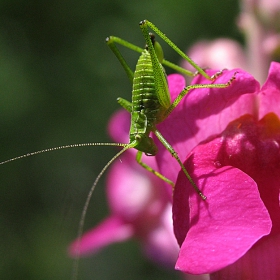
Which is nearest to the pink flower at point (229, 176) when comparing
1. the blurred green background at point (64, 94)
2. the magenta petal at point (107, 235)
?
the magenta petal at point (107, 235)

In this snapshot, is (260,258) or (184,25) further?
(184,25)

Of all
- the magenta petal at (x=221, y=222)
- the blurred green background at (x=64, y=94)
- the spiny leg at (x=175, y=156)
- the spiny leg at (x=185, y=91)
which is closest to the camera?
the magenta petal at (x=221, y=222)

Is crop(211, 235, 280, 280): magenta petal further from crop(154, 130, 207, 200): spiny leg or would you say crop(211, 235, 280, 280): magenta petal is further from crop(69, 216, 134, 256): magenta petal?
crop(69, 216, 134, 256): magenta petal

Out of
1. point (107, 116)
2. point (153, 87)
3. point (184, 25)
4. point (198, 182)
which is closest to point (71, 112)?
point (107, 116)

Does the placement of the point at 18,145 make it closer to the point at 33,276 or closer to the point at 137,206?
the point at 33,276

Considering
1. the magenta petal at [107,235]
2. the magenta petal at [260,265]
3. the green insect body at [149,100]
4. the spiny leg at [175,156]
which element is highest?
the green insect body at [149,100]

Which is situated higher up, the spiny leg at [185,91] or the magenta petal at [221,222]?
the spiny leg at [185,91]

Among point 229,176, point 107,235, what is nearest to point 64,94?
point 107,235

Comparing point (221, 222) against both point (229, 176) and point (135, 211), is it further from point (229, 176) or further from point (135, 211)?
point (135, 211)

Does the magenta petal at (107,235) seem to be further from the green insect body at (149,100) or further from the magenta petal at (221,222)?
the magenta petal at (221,222)
